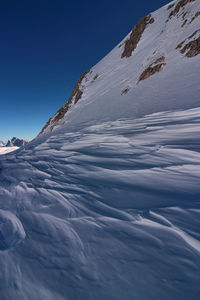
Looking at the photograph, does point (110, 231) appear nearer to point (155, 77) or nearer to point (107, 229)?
point (107, 229)

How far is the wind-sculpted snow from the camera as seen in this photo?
767mm

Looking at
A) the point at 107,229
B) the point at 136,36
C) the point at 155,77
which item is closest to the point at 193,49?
the point at 155,77

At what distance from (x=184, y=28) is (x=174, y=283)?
2159 cm

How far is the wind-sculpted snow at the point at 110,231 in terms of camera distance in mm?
767

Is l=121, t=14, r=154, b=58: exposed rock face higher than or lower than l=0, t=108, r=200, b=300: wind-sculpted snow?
higher

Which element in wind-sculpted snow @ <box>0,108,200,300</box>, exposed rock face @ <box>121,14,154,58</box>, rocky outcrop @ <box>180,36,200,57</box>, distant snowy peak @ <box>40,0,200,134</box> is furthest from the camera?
exposed rock face @ <box>121,14,154,58</box>

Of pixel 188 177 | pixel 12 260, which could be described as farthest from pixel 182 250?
pixel 12 260

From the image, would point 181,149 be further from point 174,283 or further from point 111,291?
point 111,291

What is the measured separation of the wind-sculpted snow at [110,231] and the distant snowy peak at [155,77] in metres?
3.78

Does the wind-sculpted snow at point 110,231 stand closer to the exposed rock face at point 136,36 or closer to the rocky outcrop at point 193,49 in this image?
the rocky outcrop at point 193,49

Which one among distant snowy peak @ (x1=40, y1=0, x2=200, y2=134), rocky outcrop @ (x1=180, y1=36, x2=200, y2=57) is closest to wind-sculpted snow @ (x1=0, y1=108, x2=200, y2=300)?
distant snowy peak @ (x1=40, y1=0, x2=200, y2=134)

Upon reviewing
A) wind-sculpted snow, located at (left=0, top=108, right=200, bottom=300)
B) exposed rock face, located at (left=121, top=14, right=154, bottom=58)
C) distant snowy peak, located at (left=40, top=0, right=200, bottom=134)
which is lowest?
wind-sculpted snow, located at (left=0, top=108, right=200, bottom=300)

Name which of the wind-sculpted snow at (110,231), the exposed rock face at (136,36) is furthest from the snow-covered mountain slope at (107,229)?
the exposed rock face at (136,36)

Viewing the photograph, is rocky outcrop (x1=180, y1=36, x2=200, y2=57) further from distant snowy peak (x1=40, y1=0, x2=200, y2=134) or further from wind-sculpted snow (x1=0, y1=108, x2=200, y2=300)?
wind-sculpted snow (x1=0, y1=108, x2=200, y2=300)
